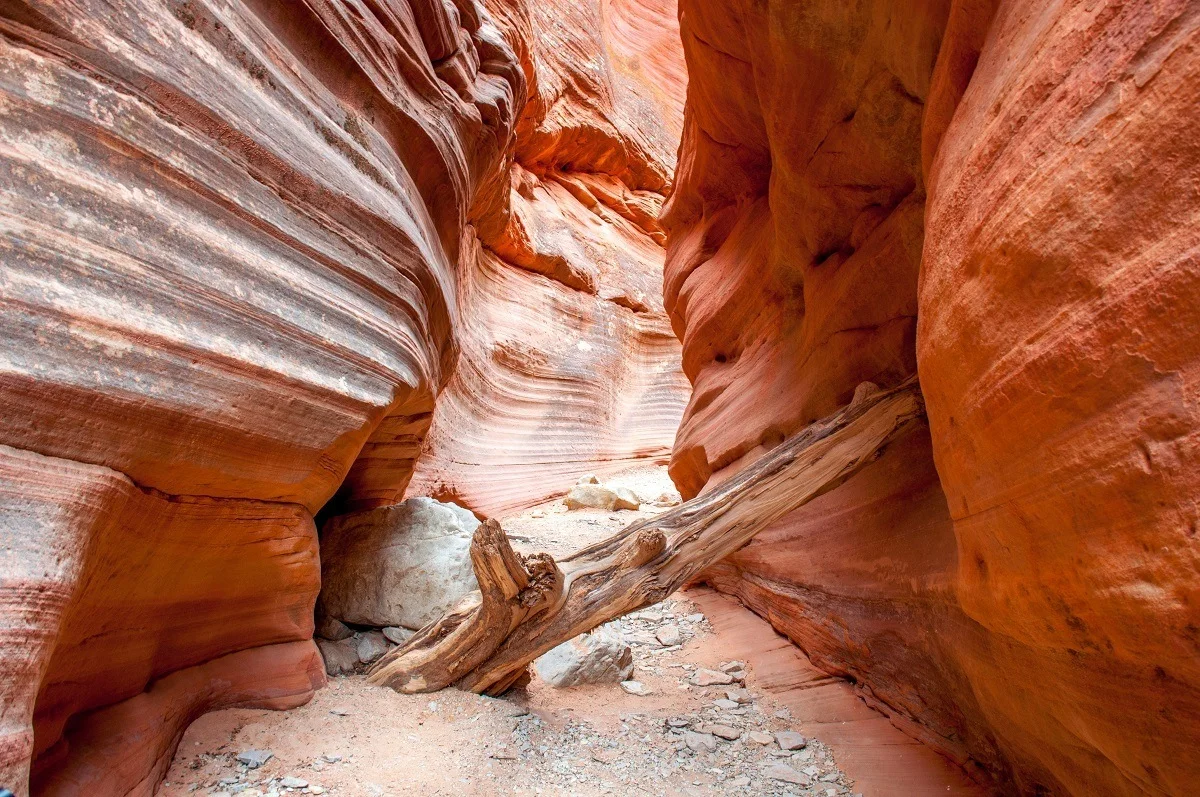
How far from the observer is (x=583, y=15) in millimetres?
11398

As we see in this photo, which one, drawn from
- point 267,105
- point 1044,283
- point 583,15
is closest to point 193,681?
point 267,105

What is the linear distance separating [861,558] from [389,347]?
103 inches

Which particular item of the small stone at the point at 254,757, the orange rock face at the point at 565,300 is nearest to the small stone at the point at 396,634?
the small stone at the point at 254,757

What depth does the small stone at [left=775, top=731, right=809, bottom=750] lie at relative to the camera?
9.98 feet

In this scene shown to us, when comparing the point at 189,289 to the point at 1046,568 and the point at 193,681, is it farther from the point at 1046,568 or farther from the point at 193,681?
the point at 1046,568

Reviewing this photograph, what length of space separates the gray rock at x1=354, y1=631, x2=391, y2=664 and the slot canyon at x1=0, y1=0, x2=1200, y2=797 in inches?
0.9

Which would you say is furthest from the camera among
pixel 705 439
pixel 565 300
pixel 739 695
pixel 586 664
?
pixel 565 300

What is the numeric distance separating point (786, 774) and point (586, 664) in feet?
4.40

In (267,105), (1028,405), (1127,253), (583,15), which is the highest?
(583,15)

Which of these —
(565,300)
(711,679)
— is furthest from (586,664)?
(565,300)

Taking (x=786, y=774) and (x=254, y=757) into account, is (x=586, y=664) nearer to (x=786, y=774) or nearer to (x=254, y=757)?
(x=786, y=774)

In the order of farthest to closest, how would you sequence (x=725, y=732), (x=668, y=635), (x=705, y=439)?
(x=705, y=439)
(x=668, y=635)
(x=725, y=732)

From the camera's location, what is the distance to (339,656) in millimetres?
3369

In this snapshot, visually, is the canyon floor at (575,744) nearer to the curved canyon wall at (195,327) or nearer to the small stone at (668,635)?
the curved canyon wall at (195,327)
